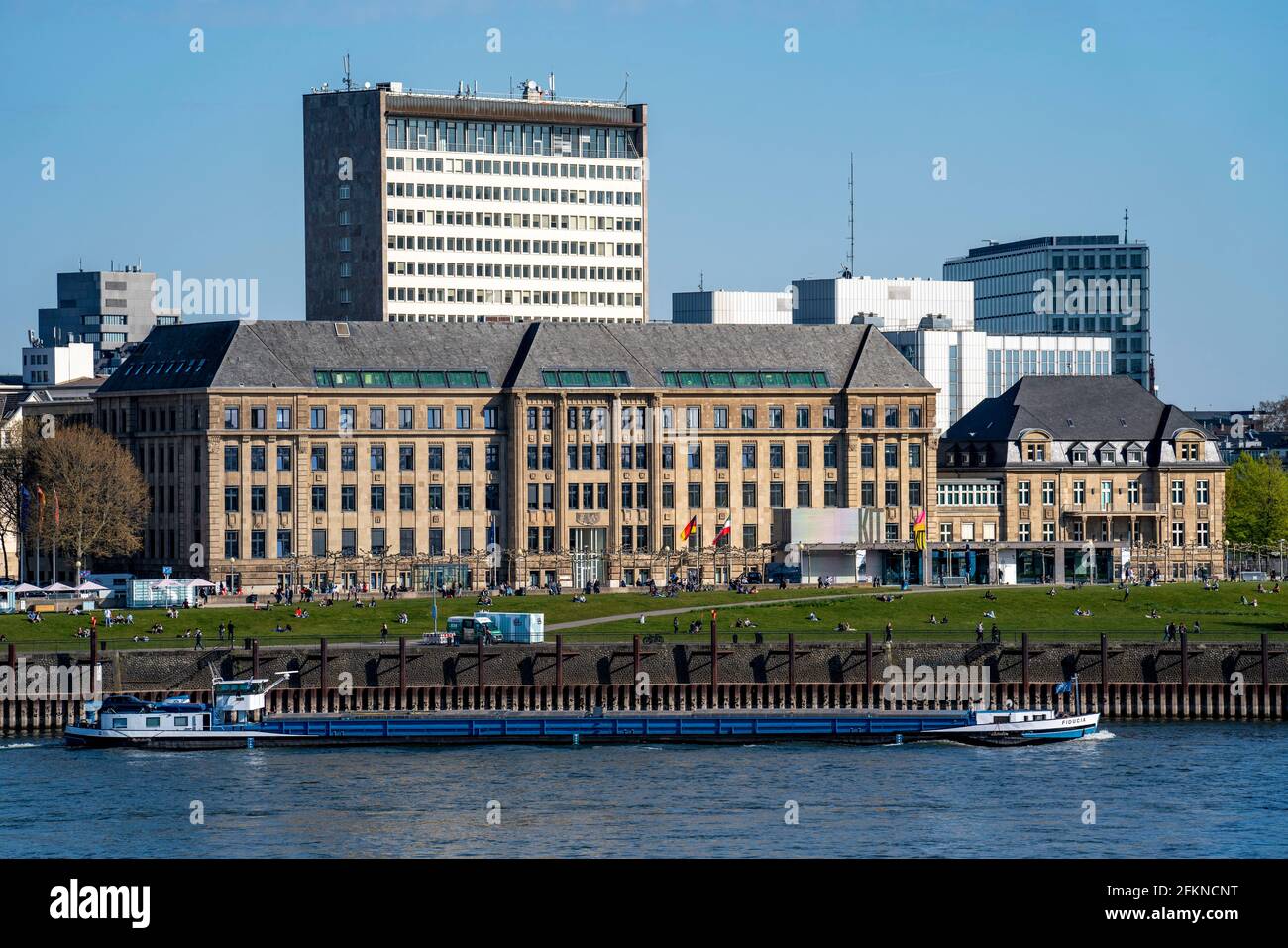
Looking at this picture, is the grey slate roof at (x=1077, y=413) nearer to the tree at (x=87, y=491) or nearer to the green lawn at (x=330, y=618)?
the green lawn at (x=330, y=618)

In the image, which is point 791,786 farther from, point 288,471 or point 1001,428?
point 1001,428

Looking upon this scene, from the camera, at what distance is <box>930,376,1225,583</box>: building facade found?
581 feet

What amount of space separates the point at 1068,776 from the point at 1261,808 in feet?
39.5

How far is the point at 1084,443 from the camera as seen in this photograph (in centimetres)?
18062

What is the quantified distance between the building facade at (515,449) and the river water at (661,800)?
176 ft

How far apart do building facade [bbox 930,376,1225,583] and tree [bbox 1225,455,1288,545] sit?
11.2 meters

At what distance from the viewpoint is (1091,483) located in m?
179

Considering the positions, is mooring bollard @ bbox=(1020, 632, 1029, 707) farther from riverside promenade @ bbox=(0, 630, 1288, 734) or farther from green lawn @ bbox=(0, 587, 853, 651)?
green lawn @ bbox=(0, 587, 853, 651)

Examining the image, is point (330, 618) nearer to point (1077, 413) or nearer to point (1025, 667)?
point (1025, 667)

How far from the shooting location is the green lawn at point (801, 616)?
128 m

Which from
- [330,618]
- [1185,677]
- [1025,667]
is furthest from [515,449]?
[1185,677]

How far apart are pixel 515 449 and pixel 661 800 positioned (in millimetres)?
81904

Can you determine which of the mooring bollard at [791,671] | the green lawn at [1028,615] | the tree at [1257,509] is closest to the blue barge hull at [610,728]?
the mooring bollard at [791,671]
